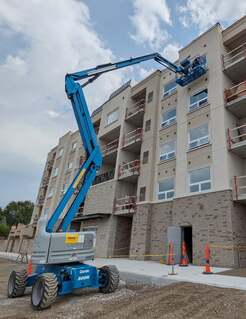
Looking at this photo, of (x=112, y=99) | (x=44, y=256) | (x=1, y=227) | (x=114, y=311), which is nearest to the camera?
(x=114, y=311)

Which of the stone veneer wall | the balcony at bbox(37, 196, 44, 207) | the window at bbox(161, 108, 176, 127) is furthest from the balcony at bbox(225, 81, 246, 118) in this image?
the balcony at bbox(37, 196, 44, 207)

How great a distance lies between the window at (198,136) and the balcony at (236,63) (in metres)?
4.43

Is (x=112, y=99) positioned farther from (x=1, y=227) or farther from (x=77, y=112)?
(x=1, y=227)

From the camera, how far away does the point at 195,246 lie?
51.6ft

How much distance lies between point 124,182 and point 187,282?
649 inches

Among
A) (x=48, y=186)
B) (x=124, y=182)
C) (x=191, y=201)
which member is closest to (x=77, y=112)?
(x=191, y=201)

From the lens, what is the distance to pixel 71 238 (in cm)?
852

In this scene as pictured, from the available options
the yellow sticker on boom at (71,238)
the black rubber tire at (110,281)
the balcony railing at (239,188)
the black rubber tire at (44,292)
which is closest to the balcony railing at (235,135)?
the balcony railing at (239,188)

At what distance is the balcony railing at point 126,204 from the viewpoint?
21725 mm

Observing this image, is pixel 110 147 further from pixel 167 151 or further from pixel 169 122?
pixel 167 151

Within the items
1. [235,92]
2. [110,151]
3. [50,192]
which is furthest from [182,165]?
[50,192]

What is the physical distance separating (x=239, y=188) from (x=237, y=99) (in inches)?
238

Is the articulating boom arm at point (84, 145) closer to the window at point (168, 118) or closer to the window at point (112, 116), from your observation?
the window at point (168, 118)

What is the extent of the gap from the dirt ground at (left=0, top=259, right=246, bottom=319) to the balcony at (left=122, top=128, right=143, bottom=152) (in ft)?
55.3
